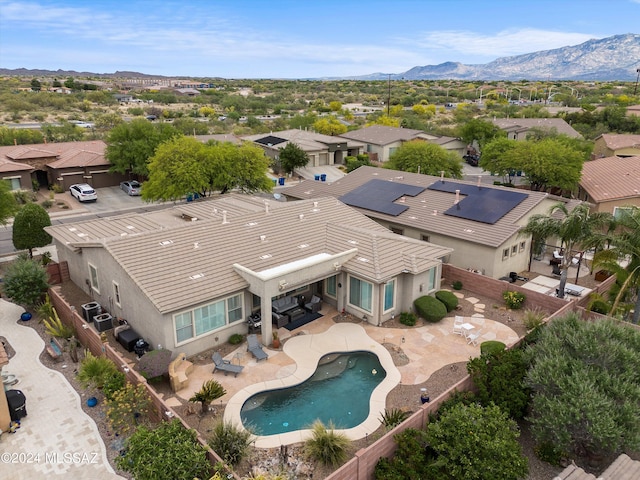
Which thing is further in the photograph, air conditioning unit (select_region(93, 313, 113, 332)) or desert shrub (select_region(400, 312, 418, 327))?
desert shrub (select_region(400, 312, 418, 327))

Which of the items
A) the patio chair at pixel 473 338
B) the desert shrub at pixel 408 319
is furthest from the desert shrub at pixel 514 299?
the desert shrub at pixel 408 319

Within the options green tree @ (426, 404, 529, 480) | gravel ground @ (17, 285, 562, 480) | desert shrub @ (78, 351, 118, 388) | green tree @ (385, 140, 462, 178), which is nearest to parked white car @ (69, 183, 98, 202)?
gravel ground @ (17, 285, 562, 480)

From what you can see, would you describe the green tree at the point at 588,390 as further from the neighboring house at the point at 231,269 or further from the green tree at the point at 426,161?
the green tree at the point at 426,161

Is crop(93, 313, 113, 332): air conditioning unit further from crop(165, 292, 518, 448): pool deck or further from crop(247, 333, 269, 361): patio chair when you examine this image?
crop(247, 333, 269, 361): patio chair

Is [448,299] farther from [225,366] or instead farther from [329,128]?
[329,128]

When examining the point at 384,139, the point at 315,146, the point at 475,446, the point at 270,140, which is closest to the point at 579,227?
the point at 475,446

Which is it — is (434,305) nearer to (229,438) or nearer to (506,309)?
(506,309)

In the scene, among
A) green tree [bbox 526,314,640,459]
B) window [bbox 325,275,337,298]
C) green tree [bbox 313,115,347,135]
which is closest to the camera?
green tree [bbox 526,314,640,459]
